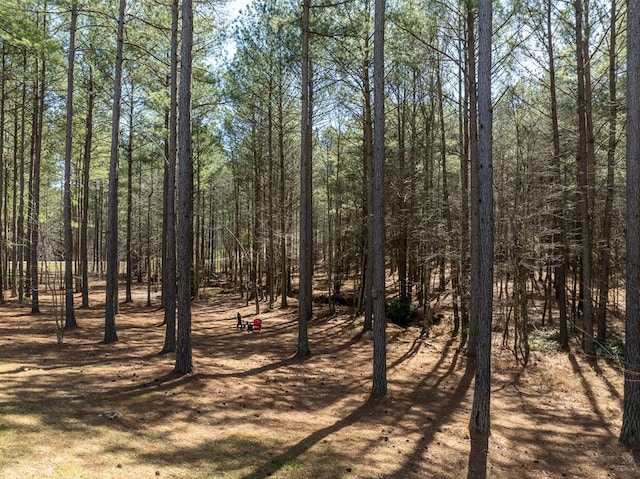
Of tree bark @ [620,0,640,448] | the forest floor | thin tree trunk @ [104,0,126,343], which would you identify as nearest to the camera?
the forest floor

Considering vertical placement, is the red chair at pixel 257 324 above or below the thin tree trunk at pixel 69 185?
below

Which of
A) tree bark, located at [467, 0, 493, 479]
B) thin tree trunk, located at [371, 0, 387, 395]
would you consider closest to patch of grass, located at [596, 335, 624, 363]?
tree bark, located at [467, 0, 493, 479]

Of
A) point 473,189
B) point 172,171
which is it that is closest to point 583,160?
point 473,189

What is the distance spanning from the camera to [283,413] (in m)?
6.76

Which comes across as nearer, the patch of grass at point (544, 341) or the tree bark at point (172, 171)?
the tree bark at point (172, 171)

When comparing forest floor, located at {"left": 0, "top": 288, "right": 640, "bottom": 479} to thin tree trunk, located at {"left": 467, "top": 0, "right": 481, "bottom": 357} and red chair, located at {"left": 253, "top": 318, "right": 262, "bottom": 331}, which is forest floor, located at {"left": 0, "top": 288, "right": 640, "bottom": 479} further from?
red chair, located at {"left": 253, "top": 318, "right": 262, "bottom": 331}

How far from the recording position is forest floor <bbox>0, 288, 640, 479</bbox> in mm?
4715

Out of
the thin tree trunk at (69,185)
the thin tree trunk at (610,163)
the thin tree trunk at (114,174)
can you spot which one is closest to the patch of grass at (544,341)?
the thin tree trunk at (610,163)

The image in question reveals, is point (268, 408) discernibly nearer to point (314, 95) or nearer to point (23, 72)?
point (314, 95)

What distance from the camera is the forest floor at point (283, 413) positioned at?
4715mm

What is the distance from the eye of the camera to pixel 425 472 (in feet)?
16.6

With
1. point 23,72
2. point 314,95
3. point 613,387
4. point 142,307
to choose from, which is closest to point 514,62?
point 314,95

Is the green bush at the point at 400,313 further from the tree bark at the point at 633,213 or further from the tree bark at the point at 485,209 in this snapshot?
the tree bark at the point at 633,213

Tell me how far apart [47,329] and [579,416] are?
1377 centimetres
